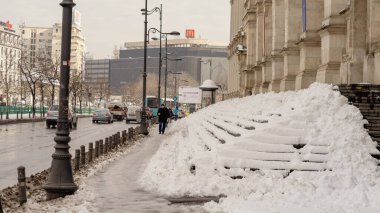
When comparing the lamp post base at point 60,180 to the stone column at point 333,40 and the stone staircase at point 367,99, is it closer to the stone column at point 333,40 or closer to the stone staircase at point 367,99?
the stone staircase at point 367,99

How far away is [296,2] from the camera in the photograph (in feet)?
84.6

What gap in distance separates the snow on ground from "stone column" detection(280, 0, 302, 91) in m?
11.3

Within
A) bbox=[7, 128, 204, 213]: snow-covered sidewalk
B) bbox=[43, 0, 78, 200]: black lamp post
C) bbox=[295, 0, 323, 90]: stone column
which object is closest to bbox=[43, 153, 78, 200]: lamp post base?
bbox=[43, 0, 78, 200]: black lamp post

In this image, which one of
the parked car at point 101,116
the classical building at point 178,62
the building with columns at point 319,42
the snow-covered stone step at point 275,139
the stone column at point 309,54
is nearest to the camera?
the snow-covered stone step at point 275,139

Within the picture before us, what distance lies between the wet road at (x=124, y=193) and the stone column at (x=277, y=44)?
1377 centimetres

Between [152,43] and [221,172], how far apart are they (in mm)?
179576

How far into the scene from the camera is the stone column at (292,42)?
25547 millimetres

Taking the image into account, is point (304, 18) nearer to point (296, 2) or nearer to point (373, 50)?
point (296, 2)

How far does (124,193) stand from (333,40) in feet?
36.1

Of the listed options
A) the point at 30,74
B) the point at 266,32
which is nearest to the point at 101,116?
the point at 30,74

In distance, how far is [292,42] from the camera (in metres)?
25.8

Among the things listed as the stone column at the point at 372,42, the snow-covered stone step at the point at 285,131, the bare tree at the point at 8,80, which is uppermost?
the bare tree at the point at 8,80

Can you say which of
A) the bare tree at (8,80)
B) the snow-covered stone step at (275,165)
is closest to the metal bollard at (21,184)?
the snow-covered stone step at (275,165)

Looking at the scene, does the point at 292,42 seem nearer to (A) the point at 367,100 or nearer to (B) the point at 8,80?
(A) the point at 367,100
